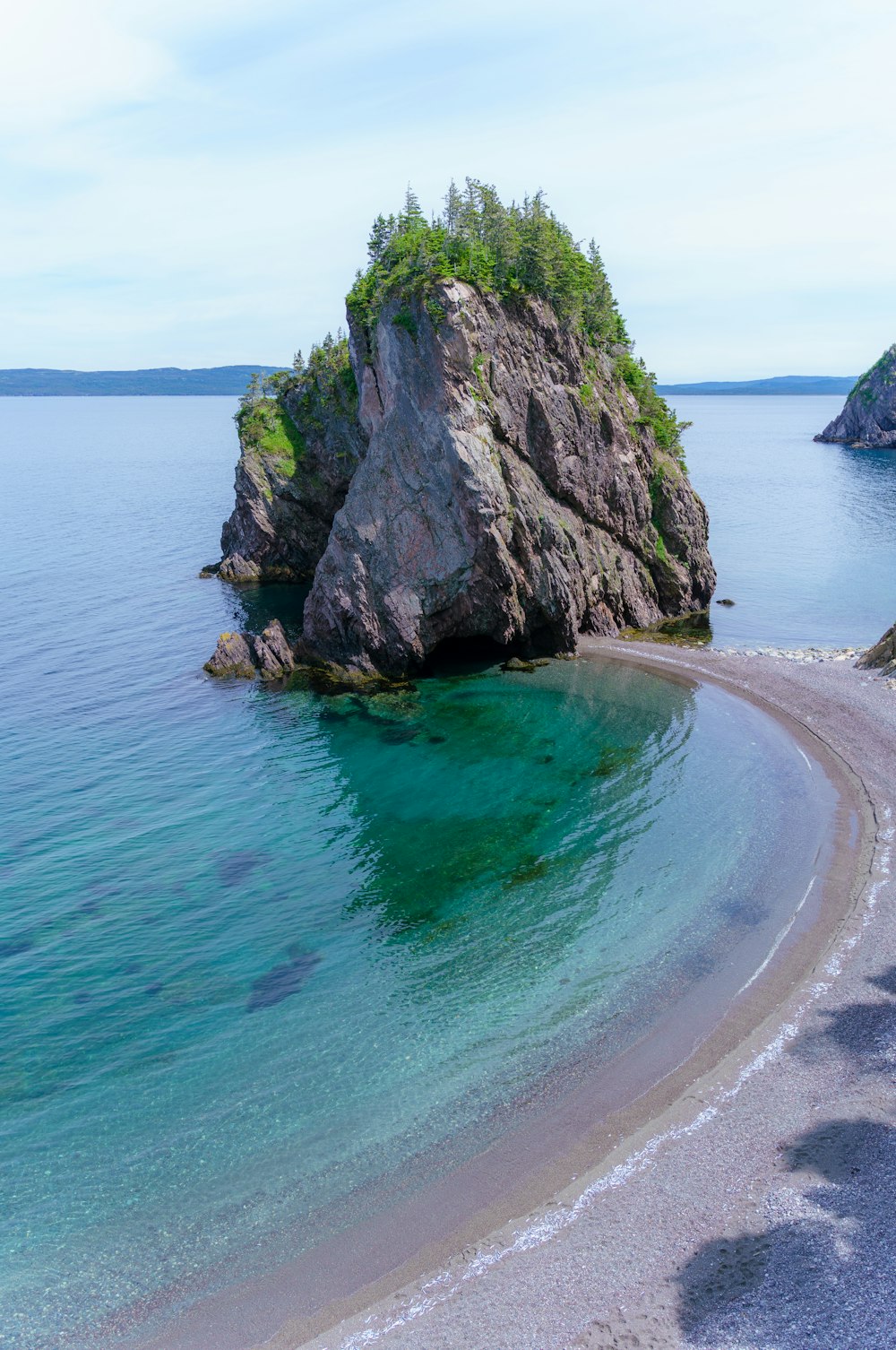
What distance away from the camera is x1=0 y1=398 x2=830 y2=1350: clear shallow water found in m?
20.0

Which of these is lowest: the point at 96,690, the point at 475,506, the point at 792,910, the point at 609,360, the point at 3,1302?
the point at 3,1302

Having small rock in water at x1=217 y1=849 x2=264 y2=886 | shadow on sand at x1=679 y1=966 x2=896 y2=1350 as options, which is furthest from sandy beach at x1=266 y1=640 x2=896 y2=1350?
small rock in water at x1=217 y1=849 x2=264 y2=886

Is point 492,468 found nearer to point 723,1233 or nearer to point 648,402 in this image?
point 648,402

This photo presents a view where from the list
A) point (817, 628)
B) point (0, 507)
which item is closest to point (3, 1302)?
point (817, 628)

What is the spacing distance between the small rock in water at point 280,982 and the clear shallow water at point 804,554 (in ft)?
143

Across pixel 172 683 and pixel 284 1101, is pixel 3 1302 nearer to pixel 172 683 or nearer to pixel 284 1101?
pixel 284 1101

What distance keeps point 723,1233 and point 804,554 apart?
8442 centimetres

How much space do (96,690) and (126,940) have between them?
27.2 metres

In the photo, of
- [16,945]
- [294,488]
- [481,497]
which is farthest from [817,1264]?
[294,488]

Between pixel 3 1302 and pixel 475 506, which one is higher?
pixel 475 506

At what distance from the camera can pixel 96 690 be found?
173 feet

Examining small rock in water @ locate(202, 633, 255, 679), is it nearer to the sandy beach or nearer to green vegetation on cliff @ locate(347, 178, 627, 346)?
green vegetation on cliff @ locate(347, 178, 627, 346)

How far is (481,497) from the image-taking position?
167ft

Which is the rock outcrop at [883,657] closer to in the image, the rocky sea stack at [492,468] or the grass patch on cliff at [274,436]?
the rocky sea stack at [492,468]
